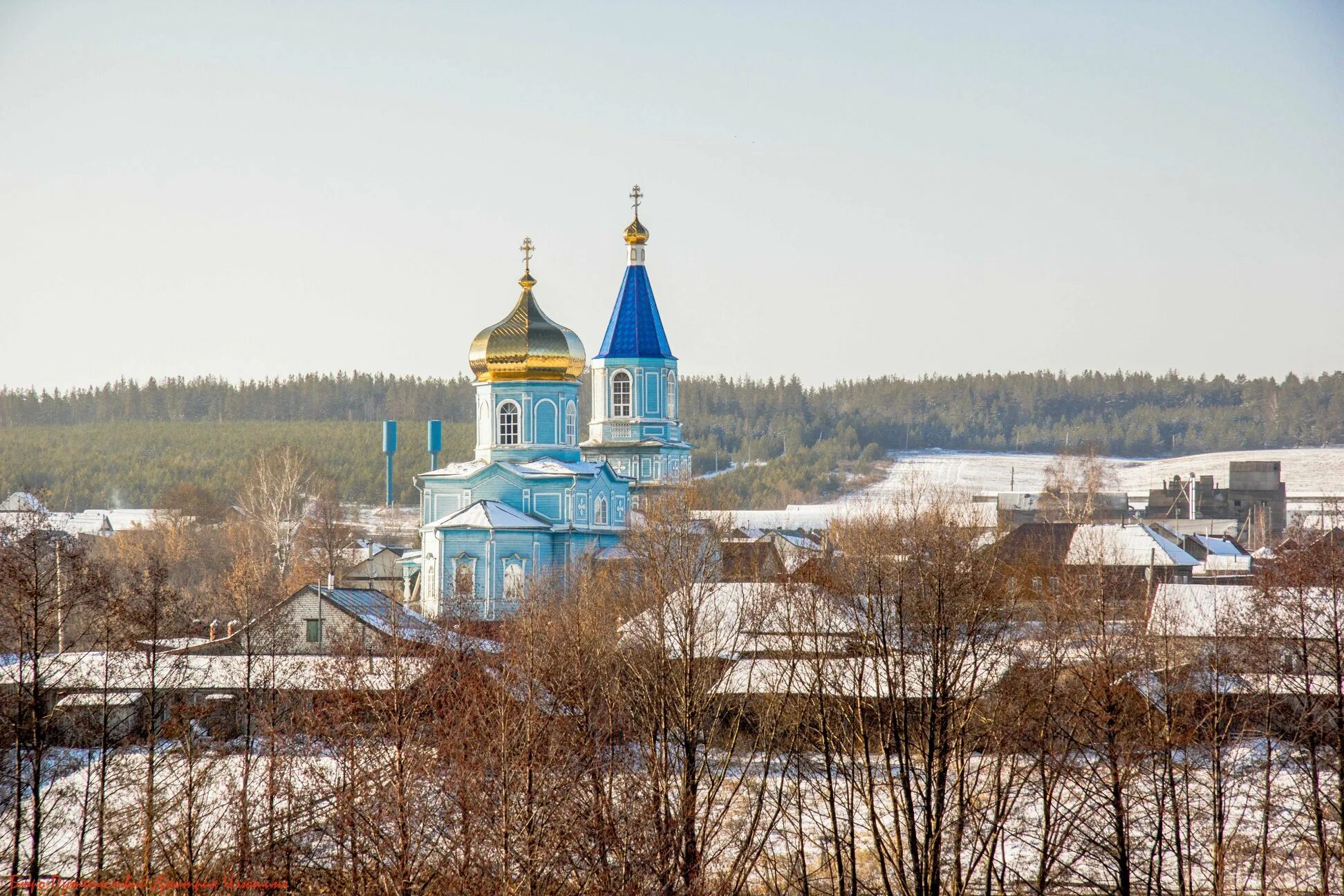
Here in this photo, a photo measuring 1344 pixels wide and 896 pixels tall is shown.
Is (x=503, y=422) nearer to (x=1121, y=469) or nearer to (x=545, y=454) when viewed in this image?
(x=545, y=454)

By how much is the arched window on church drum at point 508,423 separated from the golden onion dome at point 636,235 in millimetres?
5679

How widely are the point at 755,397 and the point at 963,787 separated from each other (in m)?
93.0

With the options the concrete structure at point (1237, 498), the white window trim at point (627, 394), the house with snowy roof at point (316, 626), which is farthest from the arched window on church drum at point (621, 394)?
the concrete structure at point (1237, 498)

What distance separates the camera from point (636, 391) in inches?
1475

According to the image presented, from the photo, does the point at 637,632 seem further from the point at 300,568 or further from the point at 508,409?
the point at 300,568

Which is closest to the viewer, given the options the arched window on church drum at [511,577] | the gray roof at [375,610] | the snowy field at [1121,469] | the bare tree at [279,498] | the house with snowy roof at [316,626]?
the gray roof at [375,610]

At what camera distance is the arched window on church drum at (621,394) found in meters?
37.5

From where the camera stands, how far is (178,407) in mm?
100500

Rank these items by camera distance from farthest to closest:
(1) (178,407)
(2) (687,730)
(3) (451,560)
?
1. (1) (178,407)
2. (3) (451,560)
3. (2) (687,730)

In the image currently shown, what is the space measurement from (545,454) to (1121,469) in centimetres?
6555

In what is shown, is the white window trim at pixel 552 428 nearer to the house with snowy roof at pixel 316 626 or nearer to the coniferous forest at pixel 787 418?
the house with snowy roof at pixel 316 626

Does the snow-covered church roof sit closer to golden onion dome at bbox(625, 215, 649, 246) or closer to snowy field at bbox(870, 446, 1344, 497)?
golden onion dome at bbox(625, 215, 649, 246)

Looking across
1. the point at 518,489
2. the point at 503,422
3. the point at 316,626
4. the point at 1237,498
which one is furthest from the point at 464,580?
the point at 1237,498

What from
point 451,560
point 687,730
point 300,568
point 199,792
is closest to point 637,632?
point 687,730
